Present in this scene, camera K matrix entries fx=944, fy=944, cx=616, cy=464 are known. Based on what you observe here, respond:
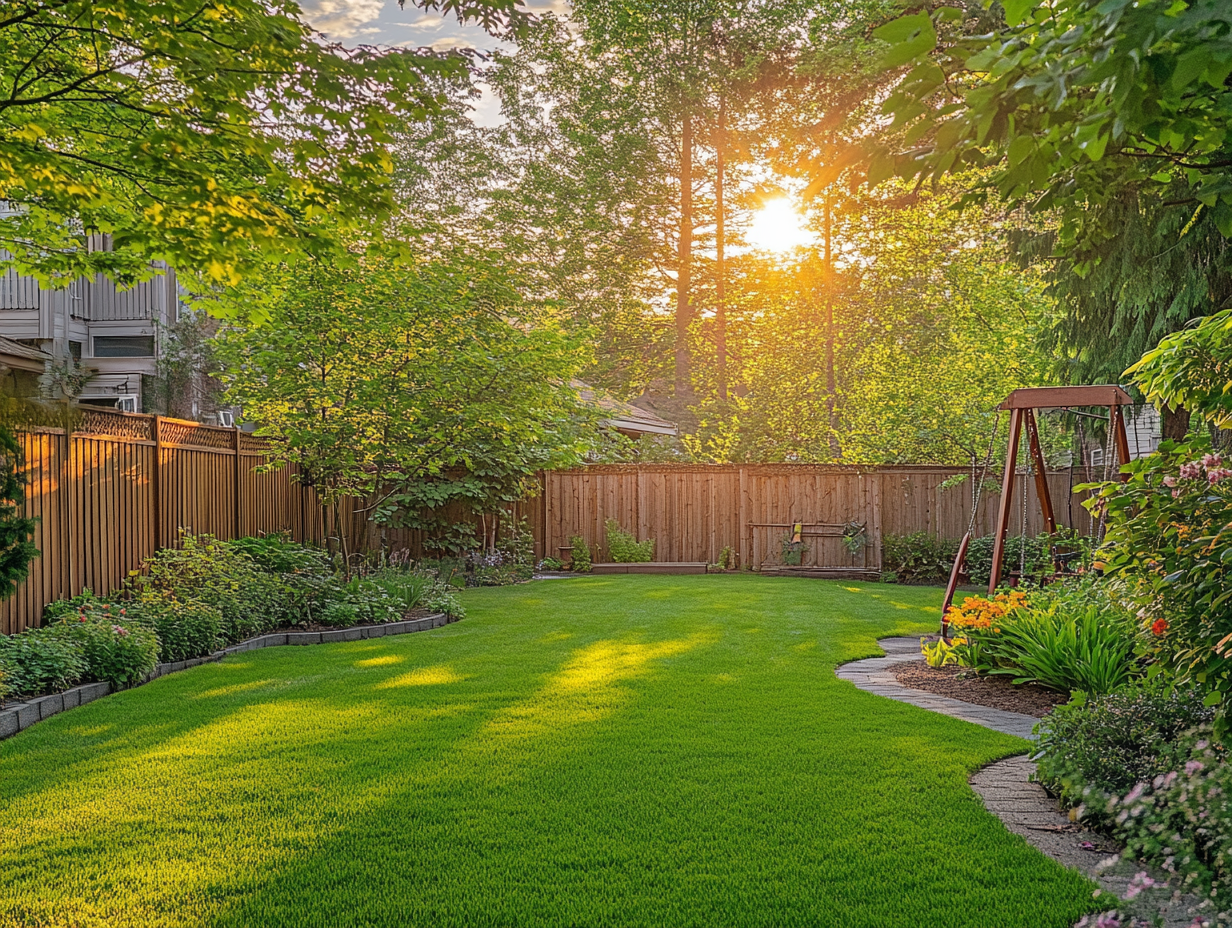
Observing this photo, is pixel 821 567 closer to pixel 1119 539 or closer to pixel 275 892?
pixel 1119 539

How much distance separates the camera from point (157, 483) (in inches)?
361

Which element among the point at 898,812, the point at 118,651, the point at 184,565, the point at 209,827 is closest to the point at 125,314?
the point at 184,565

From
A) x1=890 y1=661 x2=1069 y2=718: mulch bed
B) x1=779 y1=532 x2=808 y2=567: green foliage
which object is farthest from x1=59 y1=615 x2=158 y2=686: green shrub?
x1=779 y1=532 x2=808 y2=567: green foliage

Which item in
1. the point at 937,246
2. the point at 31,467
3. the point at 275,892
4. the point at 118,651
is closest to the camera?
the point at 275,892

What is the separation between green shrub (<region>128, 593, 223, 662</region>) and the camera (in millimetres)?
7617

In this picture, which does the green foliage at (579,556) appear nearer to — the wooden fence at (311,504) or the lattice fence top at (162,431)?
the wooden fence at (311,504)

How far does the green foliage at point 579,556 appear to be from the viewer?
16.9 meters

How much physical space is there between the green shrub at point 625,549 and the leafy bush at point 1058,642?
1001cm

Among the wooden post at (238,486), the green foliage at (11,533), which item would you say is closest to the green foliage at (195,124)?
the green foliage at (11,533)

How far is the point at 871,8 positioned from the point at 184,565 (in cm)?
1164

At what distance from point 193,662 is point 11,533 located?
207 cm

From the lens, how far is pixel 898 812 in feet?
13.2

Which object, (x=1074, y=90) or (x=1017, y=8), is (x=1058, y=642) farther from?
(x=1017, y=8)

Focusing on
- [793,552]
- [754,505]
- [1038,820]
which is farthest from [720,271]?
[1038,820]
